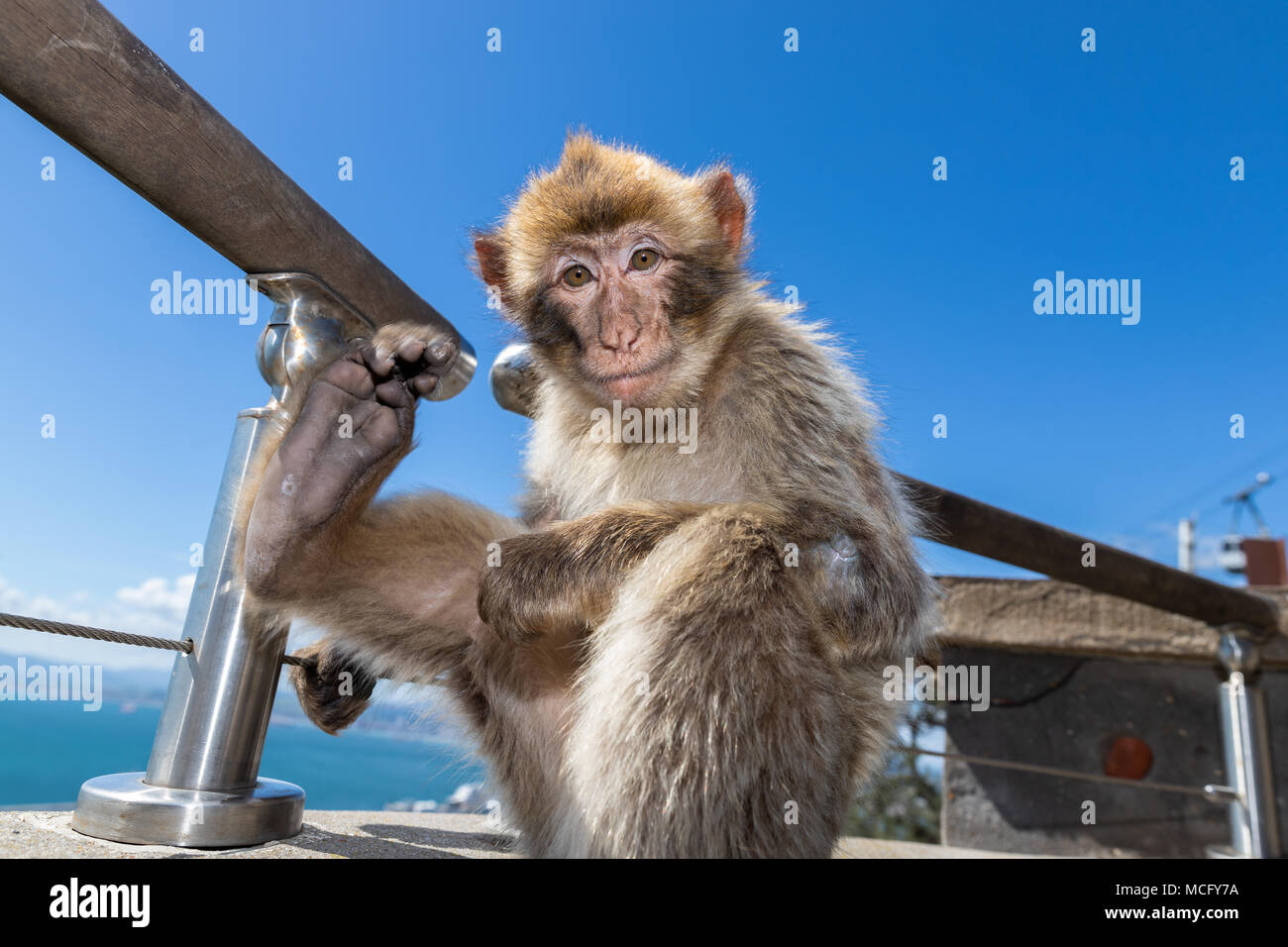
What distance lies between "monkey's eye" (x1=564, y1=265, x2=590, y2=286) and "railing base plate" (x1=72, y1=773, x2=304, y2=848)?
132 cm

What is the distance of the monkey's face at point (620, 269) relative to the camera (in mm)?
1912

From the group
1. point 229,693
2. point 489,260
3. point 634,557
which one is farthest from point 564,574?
point 489,260

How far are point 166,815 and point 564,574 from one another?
2.48 feet

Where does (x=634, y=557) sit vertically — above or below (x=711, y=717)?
above

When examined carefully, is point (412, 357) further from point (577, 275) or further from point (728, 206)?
point (728, 206)

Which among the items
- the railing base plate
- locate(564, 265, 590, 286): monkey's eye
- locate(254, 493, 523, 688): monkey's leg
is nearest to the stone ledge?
the railing base plate

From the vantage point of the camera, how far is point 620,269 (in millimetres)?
2045

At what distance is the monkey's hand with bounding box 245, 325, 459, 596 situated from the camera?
5.02 feet

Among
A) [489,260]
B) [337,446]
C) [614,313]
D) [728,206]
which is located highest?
[728,206]

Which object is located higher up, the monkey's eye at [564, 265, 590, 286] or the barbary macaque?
the monkey's eye at [564, 265, 590, 286]

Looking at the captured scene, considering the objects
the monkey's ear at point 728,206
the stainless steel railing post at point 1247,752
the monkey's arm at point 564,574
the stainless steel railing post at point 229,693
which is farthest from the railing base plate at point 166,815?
the stainless steel railing post at point 1247,752

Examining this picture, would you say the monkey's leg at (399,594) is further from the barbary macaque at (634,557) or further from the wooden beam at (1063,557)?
the wooden beam at (1063,557)

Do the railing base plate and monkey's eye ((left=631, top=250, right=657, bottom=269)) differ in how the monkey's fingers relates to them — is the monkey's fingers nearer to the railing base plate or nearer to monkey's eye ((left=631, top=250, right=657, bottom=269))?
monkey's eye ((left=631, top=250, right=657, bottom=269))
